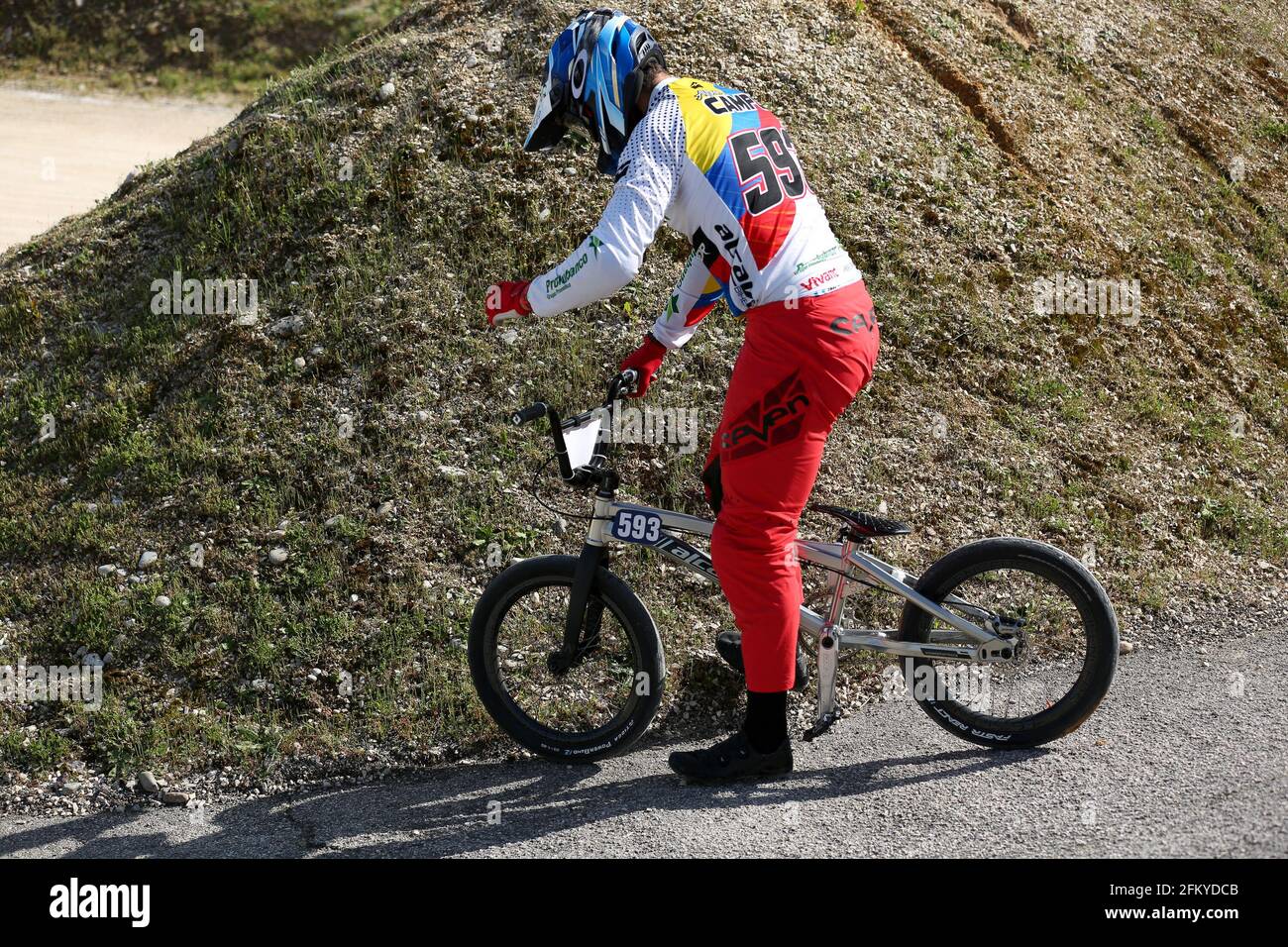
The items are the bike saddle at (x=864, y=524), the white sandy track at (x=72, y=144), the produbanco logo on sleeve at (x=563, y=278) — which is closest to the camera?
the produbanco logo on sleeve at (x=563, y=278)

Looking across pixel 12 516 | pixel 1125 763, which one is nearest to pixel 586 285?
pixel 1125 763

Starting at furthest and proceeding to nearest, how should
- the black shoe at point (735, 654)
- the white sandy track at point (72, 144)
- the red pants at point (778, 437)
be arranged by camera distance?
the white sandy track at point (72, 144)
the black shoe at point (735, 654)
the red pants at point (778, 437)

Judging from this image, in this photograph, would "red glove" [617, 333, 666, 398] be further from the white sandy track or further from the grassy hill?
the white sandy track

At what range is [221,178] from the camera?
7.20m

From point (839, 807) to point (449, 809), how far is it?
154cm

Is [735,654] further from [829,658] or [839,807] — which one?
[839,807]

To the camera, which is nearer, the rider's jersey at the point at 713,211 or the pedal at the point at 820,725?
the rider's jersey at the point at 713,211

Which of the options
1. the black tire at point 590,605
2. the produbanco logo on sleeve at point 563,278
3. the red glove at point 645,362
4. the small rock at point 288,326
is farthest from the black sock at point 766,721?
the small rock at point 288,326

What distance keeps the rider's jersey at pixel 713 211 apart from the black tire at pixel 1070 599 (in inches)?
49.3

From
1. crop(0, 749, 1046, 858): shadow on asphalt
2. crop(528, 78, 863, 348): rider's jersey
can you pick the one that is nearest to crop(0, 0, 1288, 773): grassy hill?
crop(0, 749, 1046, 858): shadow on asphalt

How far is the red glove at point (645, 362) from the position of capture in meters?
4.49

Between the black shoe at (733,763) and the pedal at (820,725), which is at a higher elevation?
the pedal at (820,725)
